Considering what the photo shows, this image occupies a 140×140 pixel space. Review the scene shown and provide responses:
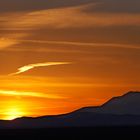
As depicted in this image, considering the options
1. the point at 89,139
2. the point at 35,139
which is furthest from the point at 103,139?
the point at 35,139

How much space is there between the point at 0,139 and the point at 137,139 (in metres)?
15.9

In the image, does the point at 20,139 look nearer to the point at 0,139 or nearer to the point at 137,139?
the point at 0,139

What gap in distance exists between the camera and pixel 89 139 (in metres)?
90.7

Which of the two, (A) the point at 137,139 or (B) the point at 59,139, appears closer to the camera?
(A) the point at 137,139

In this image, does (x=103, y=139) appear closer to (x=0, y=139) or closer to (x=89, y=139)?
(x=89, y=139)

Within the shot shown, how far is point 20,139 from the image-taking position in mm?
91938

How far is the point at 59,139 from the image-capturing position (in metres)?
91.8

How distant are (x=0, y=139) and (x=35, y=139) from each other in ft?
16.6

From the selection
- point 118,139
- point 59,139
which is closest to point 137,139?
point 118,139

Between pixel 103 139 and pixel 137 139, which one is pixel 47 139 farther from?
pixel 137 139

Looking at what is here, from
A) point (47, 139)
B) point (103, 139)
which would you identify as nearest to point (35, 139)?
point (47, 139)

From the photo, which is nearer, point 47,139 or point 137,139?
point 137,139

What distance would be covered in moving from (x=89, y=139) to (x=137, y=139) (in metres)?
7.71

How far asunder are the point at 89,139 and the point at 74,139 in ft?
6.33
